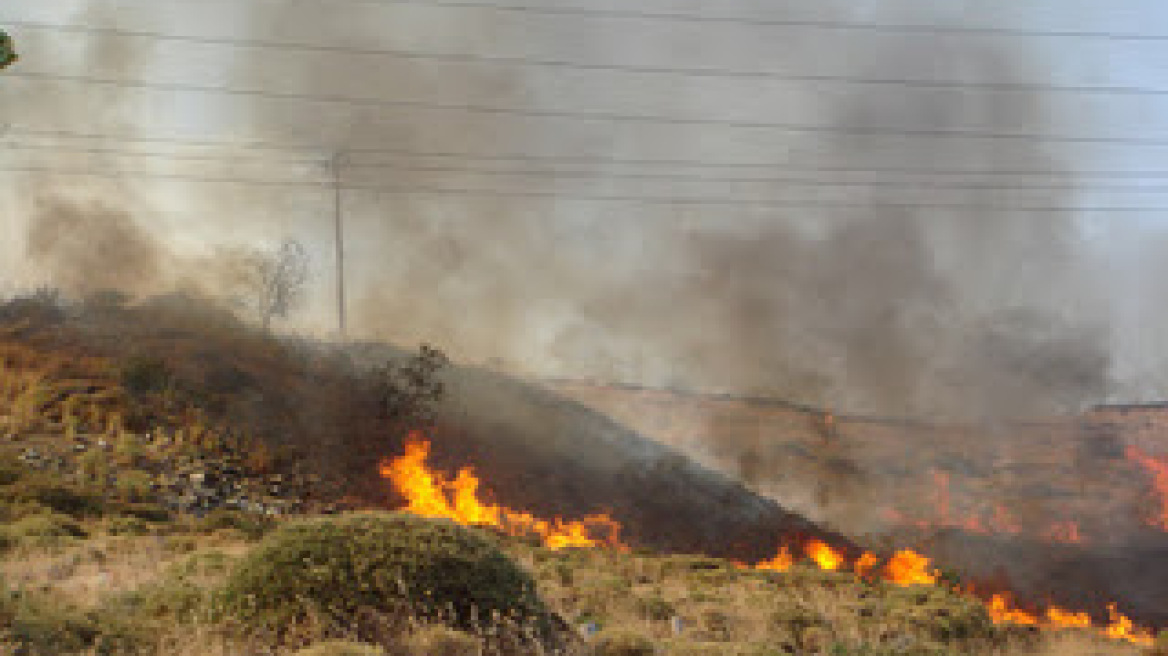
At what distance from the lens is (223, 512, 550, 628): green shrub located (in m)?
11.7

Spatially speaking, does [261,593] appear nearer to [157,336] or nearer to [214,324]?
[157,336]

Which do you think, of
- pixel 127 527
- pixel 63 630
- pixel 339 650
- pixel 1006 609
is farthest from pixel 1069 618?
pixel 63 630

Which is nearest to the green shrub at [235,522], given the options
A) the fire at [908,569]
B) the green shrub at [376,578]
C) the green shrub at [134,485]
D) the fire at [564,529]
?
the green shrub at [134,485]

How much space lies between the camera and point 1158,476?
204 ft

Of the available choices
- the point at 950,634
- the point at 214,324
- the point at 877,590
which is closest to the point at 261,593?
the point at 950,634

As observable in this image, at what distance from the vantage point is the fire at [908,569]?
1638 inches

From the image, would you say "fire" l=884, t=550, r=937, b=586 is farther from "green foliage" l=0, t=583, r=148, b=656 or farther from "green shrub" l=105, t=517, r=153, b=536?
"green foliage" l=0, t=583, r=148, b=656

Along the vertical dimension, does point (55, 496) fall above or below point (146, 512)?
above

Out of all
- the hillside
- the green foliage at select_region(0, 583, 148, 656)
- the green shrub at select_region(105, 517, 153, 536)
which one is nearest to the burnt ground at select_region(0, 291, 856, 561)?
the hillside

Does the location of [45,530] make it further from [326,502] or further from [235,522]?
[326,502]

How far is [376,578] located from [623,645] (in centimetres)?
371

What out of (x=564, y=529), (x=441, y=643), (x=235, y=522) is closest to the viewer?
(x=441, y=643)

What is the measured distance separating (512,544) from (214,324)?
24.2 m

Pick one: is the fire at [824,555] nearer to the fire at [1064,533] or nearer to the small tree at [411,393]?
the small tree at [411,393]
